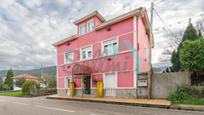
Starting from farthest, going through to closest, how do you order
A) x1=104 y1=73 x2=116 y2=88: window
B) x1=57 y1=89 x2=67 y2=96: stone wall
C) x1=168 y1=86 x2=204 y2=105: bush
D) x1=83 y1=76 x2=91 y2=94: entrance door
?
x1=57 y1=89 x2=67 y2=96: stone wall → x1=83 y1=76 x2=91 y2=94: entrance door → x1=104 y1=73 x2=116 y2=88: window → x1=168 y1=86 x2=204 y2=105: bush

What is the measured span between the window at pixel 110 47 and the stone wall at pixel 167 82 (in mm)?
5079

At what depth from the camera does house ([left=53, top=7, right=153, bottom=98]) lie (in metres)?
17.9

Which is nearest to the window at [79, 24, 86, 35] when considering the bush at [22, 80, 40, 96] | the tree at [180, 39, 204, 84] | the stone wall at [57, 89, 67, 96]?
the stone wall at [57, 89, 67, 96]

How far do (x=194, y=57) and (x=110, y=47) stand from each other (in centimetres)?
831

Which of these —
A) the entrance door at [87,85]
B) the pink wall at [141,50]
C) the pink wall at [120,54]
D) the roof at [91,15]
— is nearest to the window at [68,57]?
the pink wall at [120,54]

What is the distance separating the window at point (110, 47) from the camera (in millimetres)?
19750

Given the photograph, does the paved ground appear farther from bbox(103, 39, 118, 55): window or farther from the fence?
bbox(103, 39, 118, 55): window

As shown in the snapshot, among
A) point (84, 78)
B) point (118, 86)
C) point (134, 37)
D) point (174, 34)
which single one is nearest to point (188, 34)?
point (174, 34)

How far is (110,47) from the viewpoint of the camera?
798 inches

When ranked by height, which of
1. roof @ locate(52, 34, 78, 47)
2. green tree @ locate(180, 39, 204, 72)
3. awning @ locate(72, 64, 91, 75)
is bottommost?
awning @ locate(72, 64, 91, 75)

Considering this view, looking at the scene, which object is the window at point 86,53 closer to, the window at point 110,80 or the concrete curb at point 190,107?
the window at point 110,80

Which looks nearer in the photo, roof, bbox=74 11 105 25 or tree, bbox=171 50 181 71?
roof, bbox=74 11 105 25

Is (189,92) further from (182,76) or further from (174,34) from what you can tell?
(174,34)

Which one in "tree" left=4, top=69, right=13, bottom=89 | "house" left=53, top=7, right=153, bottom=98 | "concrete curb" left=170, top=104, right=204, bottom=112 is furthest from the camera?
"tree" left=4, top=69, right=13, bottom=89
